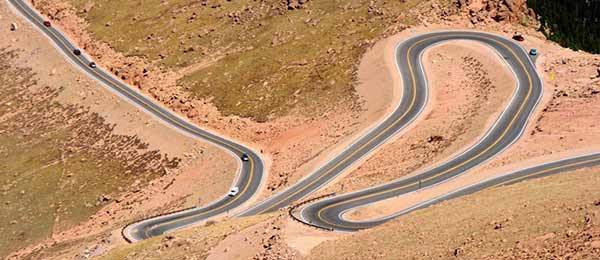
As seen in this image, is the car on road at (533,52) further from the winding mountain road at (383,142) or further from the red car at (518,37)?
the red car at (518,37)

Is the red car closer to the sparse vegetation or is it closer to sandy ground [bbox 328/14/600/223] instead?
the sparse vegetation

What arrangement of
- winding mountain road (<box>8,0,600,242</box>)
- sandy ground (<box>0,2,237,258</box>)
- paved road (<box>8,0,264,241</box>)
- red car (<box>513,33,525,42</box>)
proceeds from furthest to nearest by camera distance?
1. red car (<box>513,33,525,42</box>)
2. sandy ground (<box>0,2,237,258</box>)
3. paved road (<box>8,0,264,241</box>)
4. winding mountain road (<box>8,0,600,242</box>)

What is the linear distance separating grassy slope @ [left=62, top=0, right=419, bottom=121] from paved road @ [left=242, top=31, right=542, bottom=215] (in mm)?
7340

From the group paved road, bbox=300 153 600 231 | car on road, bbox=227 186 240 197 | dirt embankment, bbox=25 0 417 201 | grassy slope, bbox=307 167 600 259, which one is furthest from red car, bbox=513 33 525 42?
grassy slope, bbox=307 167 600 259

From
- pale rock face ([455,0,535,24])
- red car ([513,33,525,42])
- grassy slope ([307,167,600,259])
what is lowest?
grassy slope ([307,167,600,259])

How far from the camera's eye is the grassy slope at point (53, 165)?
8956 centimetres

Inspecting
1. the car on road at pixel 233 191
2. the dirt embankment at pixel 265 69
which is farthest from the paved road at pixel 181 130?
the dirt embankment at pixel 265 69

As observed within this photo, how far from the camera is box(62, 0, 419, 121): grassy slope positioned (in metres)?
104

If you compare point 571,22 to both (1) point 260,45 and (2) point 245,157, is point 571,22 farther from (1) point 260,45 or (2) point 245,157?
(2) point 245,157

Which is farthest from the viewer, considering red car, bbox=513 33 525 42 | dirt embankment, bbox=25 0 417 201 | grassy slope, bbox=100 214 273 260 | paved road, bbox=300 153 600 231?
red car, bbox=513 33 525 42

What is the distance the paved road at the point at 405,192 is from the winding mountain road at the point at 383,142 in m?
0.09

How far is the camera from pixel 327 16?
116m

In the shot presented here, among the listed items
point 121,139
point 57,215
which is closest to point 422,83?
point 121,139

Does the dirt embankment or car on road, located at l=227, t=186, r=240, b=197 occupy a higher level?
the dirt embankment
